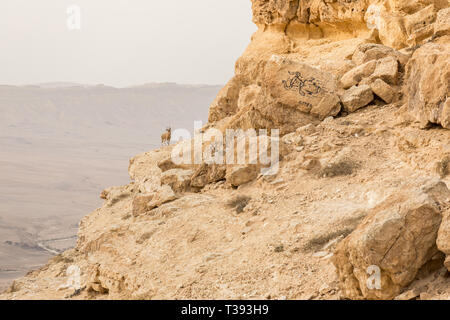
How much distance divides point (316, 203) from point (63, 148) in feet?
301

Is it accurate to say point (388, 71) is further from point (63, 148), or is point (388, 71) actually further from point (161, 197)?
point (63, 148)

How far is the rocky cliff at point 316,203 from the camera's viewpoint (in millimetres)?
5250

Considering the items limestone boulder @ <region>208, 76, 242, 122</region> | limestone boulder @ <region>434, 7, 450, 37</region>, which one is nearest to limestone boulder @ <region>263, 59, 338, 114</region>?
limestone boulder @ <region>434, 7, 450, 37</region>

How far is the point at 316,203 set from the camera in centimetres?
830

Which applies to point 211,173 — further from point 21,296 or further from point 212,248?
point 21,296

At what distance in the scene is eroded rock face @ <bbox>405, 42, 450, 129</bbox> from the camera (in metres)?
8.47

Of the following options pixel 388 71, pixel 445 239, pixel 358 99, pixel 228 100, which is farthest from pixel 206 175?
pixel 445 239

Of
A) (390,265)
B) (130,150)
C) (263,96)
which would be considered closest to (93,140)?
(130,150)

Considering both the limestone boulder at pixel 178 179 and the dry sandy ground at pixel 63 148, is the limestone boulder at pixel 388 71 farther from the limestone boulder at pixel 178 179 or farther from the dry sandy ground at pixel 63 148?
the dry sandy ground at pixel 63 148

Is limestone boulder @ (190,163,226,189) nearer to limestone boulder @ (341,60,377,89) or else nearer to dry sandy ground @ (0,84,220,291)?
limestone boulder @ (341,60,377,89)

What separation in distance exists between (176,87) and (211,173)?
13927 centimetres

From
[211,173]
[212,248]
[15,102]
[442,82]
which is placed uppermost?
[15,102]

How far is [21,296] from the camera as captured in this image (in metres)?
10.1

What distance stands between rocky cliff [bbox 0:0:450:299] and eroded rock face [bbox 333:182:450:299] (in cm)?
1
